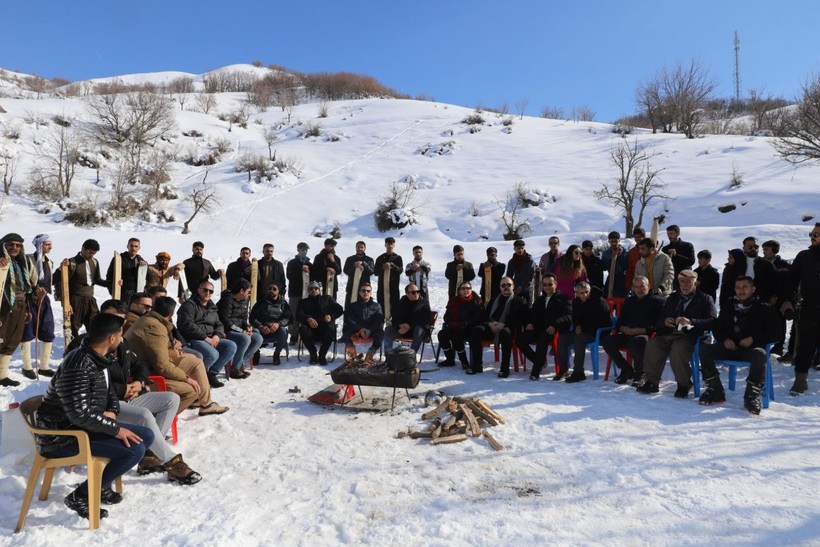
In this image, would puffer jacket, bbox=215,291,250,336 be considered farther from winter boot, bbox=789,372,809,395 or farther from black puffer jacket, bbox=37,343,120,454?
winter boot, bbox=789,372,809,395

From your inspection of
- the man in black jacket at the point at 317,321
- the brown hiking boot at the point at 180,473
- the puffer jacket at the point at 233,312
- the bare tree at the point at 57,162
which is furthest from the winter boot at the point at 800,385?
the bare tree at the point at 57,162

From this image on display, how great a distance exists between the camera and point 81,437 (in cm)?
285

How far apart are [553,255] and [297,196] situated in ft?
74.2

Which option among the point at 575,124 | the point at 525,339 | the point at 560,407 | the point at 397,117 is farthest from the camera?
the point at 397,117

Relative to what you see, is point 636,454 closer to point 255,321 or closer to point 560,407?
point 560,407

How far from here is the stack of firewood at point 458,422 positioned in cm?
423

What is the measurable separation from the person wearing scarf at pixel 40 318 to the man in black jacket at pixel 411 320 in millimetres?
4066

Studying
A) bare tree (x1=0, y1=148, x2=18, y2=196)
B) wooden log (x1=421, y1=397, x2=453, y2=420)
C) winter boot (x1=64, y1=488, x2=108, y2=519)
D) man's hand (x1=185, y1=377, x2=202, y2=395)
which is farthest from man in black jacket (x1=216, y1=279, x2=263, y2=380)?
bare tree (x1=0, y1=148, x2=18, y2=196)

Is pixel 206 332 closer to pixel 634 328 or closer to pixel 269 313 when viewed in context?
pixel 269 313

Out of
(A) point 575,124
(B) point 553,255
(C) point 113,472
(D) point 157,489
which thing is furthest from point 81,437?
(A) point 575,124

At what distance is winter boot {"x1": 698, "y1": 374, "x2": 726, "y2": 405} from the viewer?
4.96m

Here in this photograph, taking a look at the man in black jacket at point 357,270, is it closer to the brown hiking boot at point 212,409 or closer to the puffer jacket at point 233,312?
the puffer jacket at point 233,312

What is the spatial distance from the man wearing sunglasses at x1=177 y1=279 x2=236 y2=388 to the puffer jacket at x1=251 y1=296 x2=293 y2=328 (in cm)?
99

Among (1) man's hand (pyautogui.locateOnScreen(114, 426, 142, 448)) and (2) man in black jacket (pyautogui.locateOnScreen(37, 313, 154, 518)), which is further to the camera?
(1) man's hand (pyautogui.locateOnScreen(114, 426, 142, 448))
